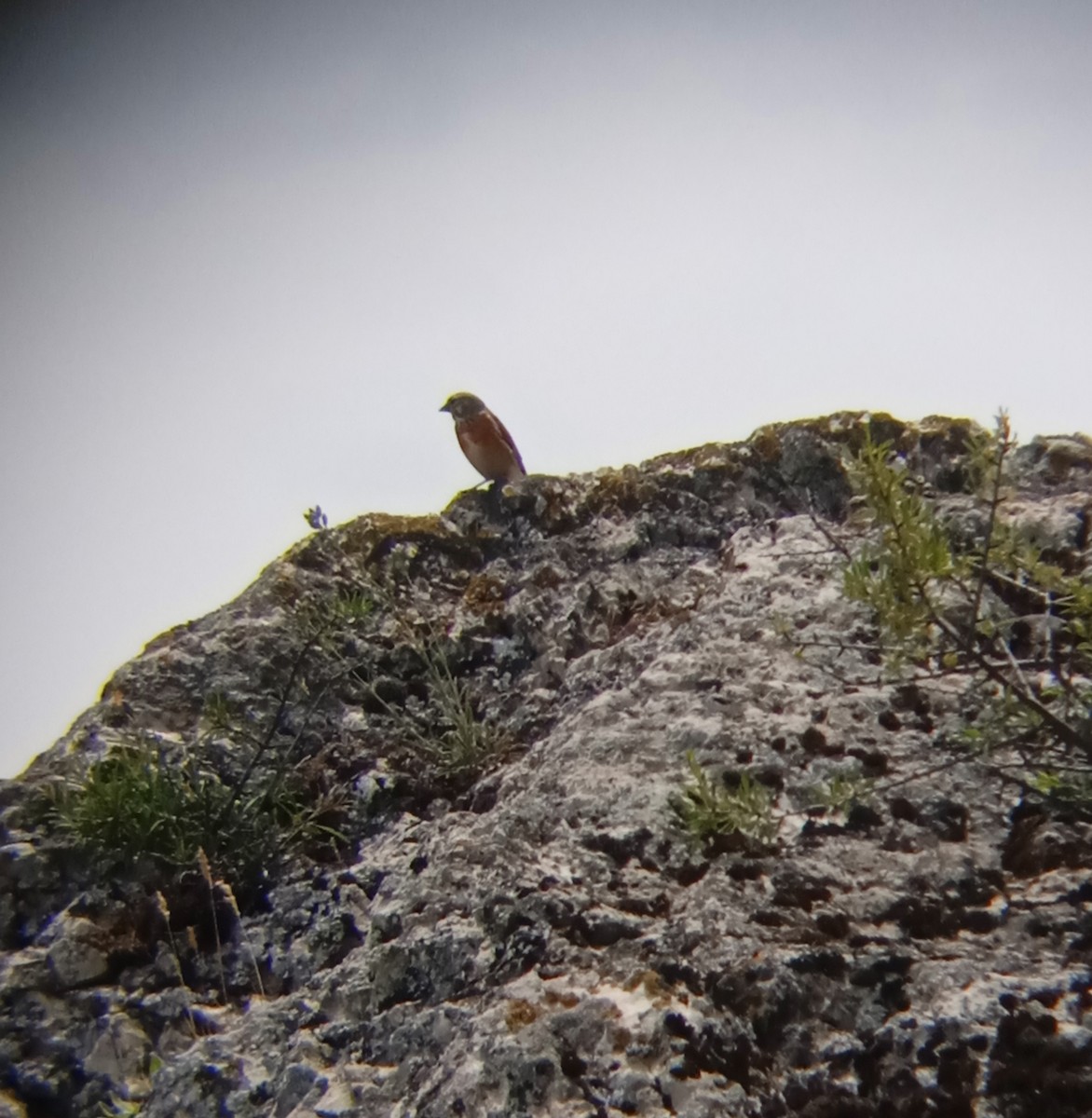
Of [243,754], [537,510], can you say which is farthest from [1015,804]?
[243,754]

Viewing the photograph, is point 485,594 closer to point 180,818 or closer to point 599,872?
point 180,818

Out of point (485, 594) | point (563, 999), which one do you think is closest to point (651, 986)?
point (563, 999)

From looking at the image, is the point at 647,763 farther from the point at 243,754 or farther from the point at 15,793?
the point at 15,793

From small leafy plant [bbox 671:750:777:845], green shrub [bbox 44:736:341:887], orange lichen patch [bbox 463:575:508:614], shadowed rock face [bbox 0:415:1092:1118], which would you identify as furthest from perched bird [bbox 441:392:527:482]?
small leafy plant [bbox 671:750:777:845]

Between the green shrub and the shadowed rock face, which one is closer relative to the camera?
the shadowed rock face

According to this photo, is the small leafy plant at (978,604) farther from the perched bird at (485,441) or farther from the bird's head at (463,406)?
the bird's head at (463,406)

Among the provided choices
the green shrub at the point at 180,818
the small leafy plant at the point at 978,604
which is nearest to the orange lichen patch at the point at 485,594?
the green shrub at the point at 180,818

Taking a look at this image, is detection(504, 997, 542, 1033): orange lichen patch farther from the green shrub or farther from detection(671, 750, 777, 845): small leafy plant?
the green shrub
